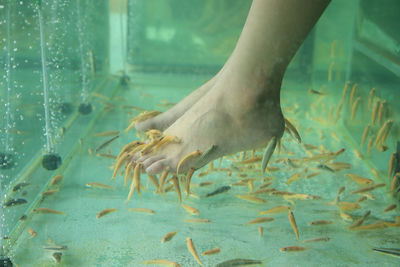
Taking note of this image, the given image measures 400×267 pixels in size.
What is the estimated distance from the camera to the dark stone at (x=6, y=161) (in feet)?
6.55

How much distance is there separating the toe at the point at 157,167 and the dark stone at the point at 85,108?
2.13 m

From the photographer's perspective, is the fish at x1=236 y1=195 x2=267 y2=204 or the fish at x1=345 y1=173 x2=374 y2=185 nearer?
the fish at x1=236 y1=195 x2=267 y2=204

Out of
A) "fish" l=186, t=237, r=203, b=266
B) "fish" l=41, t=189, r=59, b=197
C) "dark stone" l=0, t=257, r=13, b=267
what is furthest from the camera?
"fish" l=41, t=189, r=59, b=197

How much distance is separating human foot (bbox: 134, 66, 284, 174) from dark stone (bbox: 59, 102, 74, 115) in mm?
1481

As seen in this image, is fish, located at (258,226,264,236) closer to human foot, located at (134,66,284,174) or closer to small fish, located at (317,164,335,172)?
human foot, located at (134,66,284,174)

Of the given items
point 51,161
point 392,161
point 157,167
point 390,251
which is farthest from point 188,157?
point 392,161

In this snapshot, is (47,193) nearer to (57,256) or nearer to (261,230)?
(57,256)

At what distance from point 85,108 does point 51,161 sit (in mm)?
1229

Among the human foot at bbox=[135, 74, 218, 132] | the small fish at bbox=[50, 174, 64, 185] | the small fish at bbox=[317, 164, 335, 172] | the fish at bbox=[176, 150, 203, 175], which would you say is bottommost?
the small fish at bbox=[50, 174, 64, 185]

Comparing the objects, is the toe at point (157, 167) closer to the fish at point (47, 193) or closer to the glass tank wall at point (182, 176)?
the glass tank wall at point (182, 176)

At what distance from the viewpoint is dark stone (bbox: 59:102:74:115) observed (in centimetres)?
326

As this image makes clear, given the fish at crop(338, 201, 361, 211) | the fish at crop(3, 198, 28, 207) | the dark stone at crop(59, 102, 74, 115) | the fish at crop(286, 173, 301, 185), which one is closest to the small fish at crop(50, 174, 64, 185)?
the fish at crop(3, 198, 28, 207)

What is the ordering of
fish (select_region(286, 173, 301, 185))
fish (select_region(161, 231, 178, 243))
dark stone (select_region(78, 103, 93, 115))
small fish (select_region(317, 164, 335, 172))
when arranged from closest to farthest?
fish (select_region(161, 231, 178, 243)) → fish (select_region(286, 173, 301, 185)) → small fish (select_region(317, 164, 335, 172)) → dark stone (select_region(78, 103, 93, 115))

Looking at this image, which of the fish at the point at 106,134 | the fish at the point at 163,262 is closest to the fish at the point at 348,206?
the fish at the point at 163,262
